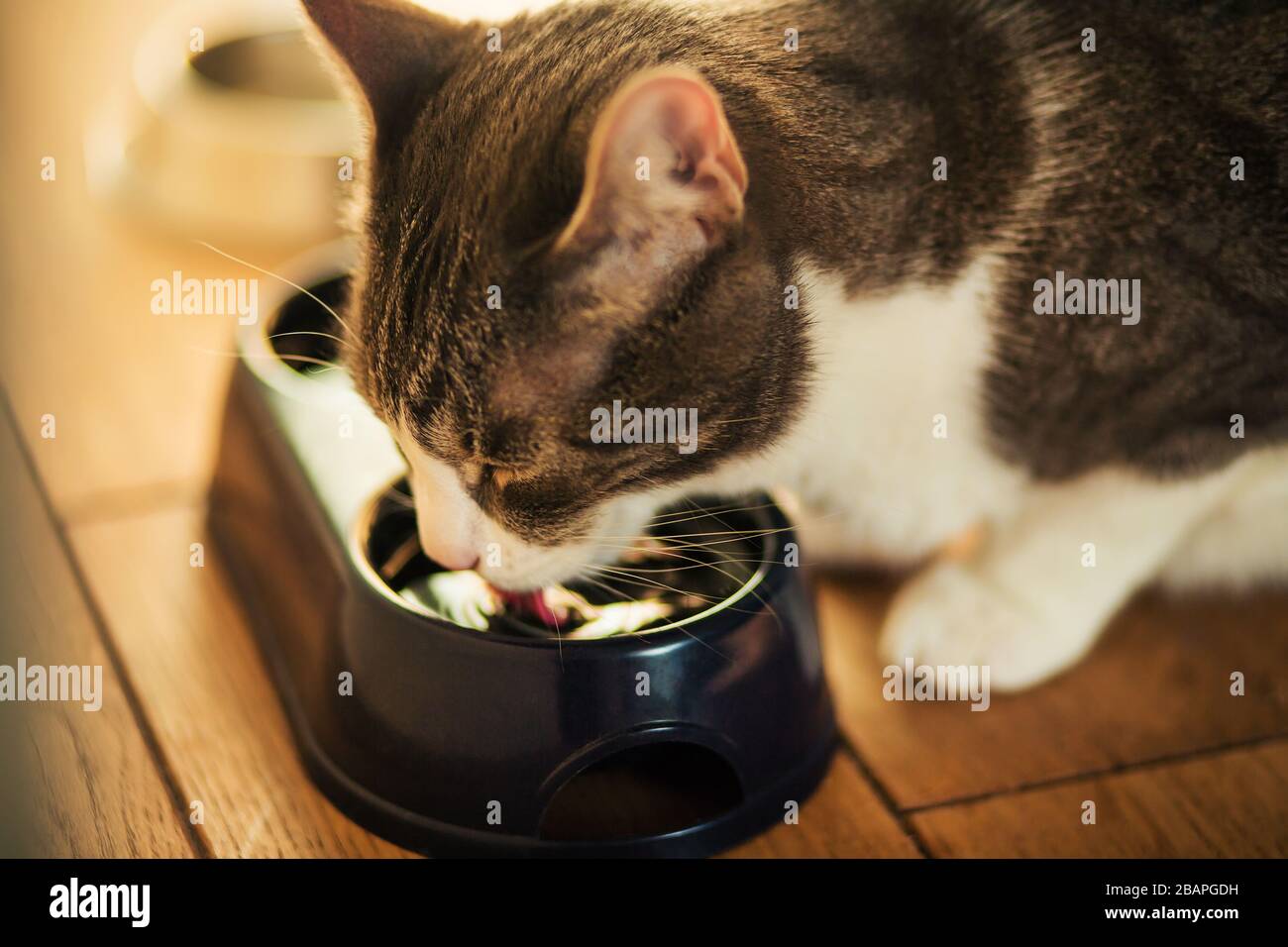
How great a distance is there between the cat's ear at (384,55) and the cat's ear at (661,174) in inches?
9.5

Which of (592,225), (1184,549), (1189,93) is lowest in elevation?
(1184,549)

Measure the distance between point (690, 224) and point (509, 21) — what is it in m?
0.31

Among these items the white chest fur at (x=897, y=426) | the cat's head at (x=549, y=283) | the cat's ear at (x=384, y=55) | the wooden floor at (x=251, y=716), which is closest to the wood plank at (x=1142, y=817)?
the wooden floor at (x=251, y=716)

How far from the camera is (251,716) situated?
3.76ft

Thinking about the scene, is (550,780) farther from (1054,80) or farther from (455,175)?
(1054,80)

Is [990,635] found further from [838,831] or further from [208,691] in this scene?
[208,691]

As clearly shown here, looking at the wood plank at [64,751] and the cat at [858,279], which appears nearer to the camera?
the cat at [858,279]

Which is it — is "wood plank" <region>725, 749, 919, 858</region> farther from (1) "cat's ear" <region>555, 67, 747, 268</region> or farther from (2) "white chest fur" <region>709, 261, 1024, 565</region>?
(1) "cat's ear" <region>555, 67, 747, 268</region>

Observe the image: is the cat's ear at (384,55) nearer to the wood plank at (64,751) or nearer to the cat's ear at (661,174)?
the cat's ear at (661,174)

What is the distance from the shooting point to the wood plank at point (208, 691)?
1032 millimetres

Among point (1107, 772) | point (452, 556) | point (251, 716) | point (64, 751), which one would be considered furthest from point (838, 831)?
point (64, 751)
